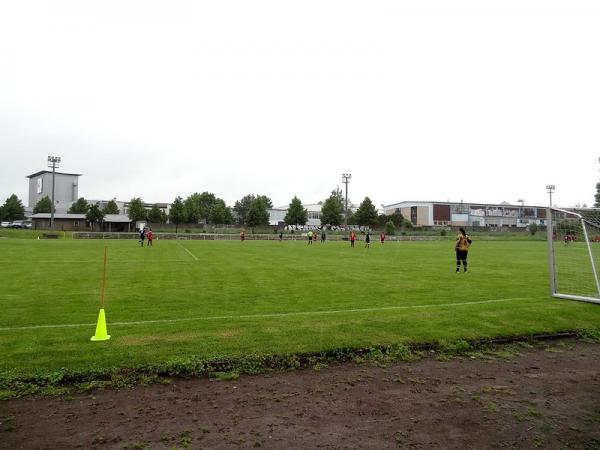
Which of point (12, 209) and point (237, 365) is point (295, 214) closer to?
point (12, 209)

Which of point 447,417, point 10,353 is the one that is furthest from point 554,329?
point 10,353

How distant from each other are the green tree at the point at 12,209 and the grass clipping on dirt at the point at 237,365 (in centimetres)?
12287

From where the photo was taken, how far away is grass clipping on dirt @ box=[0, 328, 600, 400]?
18.1ft

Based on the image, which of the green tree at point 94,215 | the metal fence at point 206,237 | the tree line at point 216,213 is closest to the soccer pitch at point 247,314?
the metal fence at point 206,237

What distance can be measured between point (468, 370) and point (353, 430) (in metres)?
2.87

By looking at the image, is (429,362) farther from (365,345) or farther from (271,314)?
(271,314)

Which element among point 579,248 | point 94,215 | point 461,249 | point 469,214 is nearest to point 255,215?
point 94,215

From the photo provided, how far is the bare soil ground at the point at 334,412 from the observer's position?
4.20 m

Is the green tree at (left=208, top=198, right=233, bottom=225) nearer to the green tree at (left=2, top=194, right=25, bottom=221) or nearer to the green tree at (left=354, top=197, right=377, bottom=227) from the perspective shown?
the green tree at (left=354, top=197, right=377, bottom=227)

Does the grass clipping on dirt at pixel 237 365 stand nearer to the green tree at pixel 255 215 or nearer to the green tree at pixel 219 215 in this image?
the green tree at pixel 255 215

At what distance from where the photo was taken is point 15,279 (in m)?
15.0

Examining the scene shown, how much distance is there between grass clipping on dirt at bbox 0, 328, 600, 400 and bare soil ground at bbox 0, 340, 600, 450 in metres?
0.23

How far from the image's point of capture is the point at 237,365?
20.8ft

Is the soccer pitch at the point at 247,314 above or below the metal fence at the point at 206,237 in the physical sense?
below
